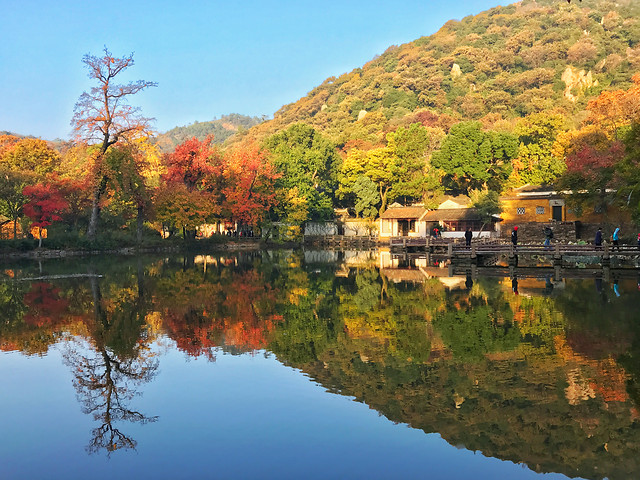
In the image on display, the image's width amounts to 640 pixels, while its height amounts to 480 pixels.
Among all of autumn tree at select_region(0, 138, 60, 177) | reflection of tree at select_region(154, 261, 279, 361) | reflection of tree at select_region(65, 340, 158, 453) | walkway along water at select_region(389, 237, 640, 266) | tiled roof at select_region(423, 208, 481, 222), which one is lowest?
reflection of tree at select_region(65, 340, 158, 453)

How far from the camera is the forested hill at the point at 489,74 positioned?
95438mm

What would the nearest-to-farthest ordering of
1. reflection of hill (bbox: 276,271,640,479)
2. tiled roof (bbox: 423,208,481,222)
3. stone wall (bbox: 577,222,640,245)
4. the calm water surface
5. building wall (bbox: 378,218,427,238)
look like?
the calm water surface
reflection of hill (bbox: 276,271,640,479)
stone wall (bbox: 577,222,640,245)
tiled roof (bbox: 423,208,481,222)
building wall (bbox: 378,218,427,238)

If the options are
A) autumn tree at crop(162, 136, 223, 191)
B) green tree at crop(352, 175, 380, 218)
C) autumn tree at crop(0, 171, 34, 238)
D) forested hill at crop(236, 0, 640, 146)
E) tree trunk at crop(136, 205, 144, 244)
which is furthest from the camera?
forested hill at crop(236, 0, 640, 146)

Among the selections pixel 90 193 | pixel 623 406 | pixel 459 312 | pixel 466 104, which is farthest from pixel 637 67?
pixel 623 406

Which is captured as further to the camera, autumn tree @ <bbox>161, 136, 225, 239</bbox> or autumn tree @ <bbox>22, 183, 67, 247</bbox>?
autumn tree @ <bbox>161, 136, 225, 239</bbox>

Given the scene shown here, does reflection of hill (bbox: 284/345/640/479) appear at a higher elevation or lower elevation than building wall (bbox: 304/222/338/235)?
lower

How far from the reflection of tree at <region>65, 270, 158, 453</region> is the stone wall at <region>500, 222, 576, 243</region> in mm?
36247

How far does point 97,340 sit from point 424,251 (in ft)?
119

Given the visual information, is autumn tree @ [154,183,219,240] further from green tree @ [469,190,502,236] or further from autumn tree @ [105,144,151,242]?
green tree @ [469,190,502,236]

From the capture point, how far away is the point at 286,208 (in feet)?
191

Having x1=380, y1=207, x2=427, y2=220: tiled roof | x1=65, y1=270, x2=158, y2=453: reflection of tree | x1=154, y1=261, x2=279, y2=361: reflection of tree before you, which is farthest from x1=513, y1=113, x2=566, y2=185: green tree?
x1=65, y1=270, x2=158, y2=453: reflection of tree

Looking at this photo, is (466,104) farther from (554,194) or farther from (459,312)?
(459,312)

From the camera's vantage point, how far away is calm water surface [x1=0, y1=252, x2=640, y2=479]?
25.0ft

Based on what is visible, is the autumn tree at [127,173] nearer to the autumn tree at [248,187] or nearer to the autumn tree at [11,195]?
the autumn tree at [11,195]
